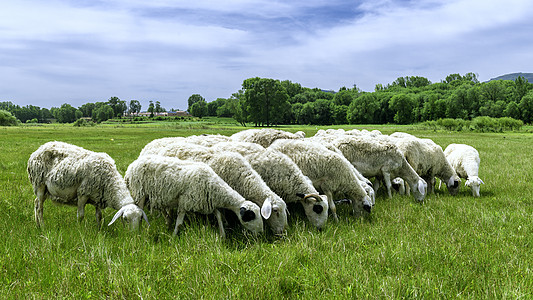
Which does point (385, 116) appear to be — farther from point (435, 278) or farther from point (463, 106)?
point (435, 278)

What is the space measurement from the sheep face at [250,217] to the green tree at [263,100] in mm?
102568

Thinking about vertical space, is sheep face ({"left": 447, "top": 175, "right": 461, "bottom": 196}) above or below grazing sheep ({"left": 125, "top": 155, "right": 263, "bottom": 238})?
below

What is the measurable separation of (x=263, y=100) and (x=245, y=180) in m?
104

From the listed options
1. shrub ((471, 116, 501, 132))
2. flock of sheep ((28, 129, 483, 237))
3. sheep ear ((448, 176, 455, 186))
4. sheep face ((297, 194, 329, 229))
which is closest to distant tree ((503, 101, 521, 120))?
shrub ((471, 116, 501, 132))

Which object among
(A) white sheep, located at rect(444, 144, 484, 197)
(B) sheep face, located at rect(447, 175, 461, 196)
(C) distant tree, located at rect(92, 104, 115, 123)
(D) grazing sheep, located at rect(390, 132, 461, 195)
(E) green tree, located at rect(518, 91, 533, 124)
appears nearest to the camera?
(B) sheep face, located at rect(447, 175, 461, 196)

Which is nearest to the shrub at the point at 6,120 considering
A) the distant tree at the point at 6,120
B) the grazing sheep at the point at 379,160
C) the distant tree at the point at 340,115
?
the distant tree at the point at 6,120

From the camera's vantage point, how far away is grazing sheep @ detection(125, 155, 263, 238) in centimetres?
618

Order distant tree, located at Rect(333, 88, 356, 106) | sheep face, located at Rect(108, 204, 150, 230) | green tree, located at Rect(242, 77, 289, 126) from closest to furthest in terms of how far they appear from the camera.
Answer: sheep face, located at Rect(108, 204, 150, 230)
green tree, located at Rect(242, 77, 289, 126)
distant tree, located at Rect(333, 88, 356, 106)

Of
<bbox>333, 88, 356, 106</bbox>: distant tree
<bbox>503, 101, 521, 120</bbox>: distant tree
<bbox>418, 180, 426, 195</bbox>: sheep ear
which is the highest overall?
<bbox>333, 88, 356, 106</bbox>: distant tree

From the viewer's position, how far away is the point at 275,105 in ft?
362

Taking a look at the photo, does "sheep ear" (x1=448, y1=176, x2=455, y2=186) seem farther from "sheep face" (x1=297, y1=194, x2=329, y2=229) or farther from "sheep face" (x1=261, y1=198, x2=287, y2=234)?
"sheep face" (x1=261, y1=198, x2=287, y2=234)

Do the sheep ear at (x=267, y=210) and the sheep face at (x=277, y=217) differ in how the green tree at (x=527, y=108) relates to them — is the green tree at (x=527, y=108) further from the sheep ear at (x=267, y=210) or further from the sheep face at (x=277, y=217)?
the sheep ear at (x=267, y=210)

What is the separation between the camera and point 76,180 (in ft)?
21.9

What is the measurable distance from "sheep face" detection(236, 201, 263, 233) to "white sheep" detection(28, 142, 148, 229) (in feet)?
7.58
